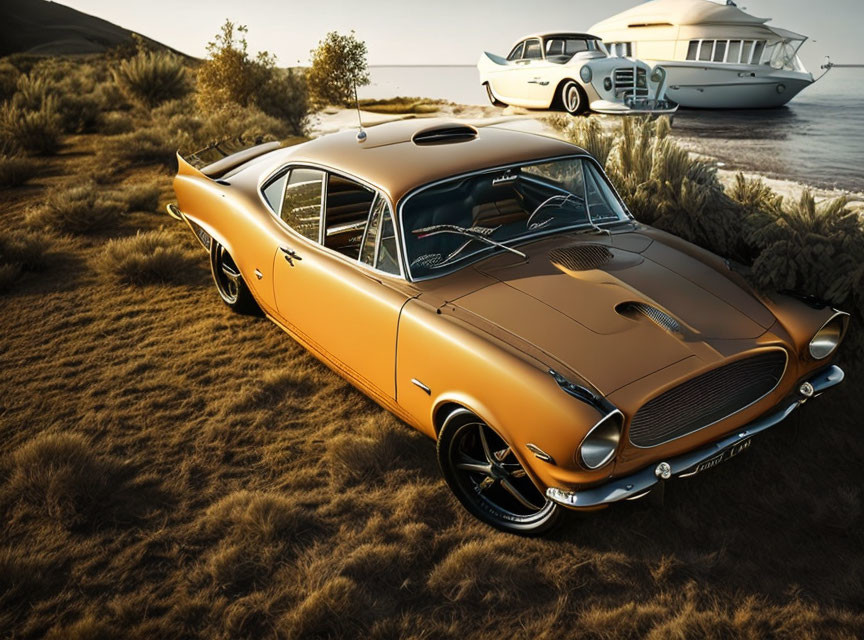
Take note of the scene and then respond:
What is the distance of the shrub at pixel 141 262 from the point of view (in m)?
6.16

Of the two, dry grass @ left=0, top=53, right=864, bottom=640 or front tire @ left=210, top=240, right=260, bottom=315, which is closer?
dry grass @ left=0, top=53, right=864, bottom=640

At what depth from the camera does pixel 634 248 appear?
11.9ft

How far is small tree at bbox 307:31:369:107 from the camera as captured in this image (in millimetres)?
17266

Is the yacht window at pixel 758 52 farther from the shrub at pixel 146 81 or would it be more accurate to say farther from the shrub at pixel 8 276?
the shrub at pixel 8 276

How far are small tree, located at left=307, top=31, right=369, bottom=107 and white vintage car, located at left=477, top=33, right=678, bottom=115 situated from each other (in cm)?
374

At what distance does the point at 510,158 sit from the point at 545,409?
1844 millimetres

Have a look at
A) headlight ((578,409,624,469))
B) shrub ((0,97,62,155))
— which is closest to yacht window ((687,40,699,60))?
shrub ((0,97,62,155))

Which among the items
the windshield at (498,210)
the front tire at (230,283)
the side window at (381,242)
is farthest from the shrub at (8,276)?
the windshield at (498,210)

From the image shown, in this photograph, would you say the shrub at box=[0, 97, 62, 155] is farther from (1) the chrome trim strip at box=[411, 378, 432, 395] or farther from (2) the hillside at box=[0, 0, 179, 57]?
(2) the hillside at box=[0, 0, 179, 57]

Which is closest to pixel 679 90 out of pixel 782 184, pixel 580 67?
pixel 580 67

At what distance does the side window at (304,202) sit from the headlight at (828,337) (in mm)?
2837

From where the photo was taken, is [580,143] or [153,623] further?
[580,143]

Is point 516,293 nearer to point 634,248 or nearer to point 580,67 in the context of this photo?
point 634,248

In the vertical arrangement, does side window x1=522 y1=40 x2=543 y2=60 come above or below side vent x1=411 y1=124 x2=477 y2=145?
above
